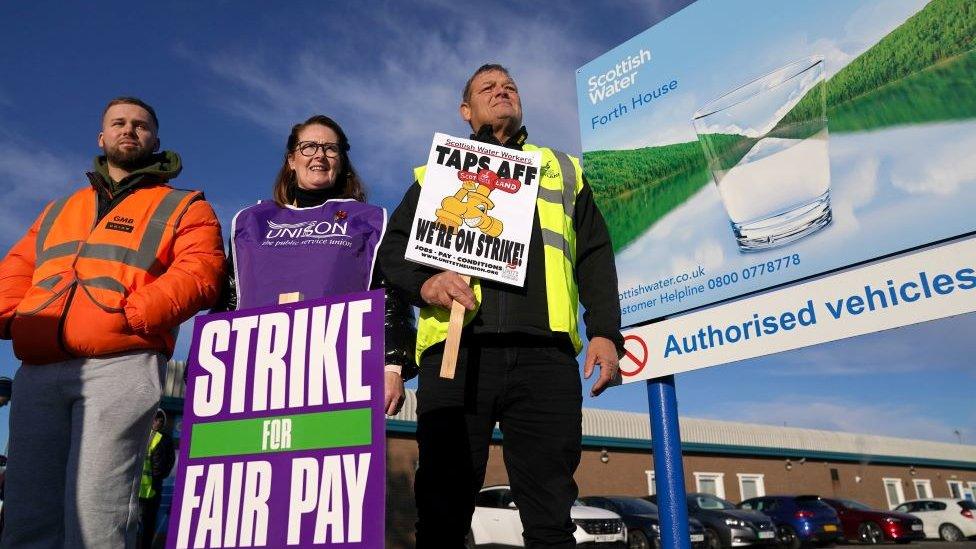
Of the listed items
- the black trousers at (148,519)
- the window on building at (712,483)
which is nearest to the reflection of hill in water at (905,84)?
the black trousers at (148,519)

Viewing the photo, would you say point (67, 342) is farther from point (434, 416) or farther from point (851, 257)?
point (851, 257)

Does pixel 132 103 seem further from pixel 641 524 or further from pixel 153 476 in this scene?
pixel 641 524

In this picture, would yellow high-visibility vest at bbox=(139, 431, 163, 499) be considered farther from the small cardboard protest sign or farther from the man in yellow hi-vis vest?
the small cardboard protest sign

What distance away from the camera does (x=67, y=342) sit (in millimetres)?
2547

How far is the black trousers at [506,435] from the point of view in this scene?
2264 millimetres

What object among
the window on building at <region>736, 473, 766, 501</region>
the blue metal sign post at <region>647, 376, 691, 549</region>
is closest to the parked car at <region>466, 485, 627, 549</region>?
the blue metal sign post at <region>647, 376, 691, 549</region>

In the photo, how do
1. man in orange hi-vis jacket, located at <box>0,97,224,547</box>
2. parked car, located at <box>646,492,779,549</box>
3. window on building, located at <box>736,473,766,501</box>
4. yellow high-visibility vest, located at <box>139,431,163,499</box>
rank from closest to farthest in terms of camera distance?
man in orange hi-vis jacket, located at <box>0,97,224,547</box>, yellow high-visibility vest, located at <box>139,431,163,499</box>, parked car, located at <box>646,492,779,549</box>, window on building, located at <box>736,473,766,501</box>

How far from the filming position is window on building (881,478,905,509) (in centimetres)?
3325

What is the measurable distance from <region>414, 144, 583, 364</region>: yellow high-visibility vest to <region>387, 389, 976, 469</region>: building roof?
49.0ft

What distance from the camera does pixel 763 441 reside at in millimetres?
28797

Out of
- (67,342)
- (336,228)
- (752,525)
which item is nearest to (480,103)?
(336,228)

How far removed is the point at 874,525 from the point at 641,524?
8.47 metres

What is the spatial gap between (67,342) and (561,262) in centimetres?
182

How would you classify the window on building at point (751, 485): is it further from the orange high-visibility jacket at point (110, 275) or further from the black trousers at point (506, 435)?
the orange high-visibility jacket at point (110, 275)
